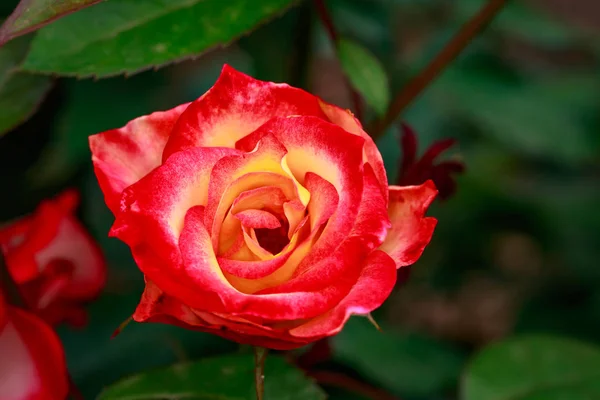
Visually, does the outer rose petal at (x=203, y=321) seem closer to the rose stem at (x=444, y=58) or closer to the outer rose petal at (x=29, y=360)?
the outer rose petal at (x=29, y=360)

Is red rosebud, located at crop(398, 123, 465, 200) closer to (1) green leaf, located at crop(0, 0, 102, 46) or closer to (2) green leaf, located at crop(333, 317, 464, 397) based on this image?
(1) green leaf, located at crop(0, 0, 102, 46)

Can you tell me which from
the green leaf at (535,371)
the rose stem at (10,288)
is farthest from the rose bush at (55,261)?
the green leaf at (535,371)

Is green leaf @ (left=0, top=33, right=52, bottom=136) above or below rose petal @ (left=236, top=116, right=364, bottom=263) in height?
below

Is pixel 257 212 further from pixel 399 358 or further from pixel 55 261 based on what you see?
pixel 399 358

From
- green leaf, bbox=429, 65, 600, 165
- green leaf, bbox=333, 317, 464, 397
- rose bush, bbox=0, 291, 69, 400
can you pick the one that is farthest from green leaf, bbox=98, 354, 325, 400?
green leaf, bbox=429, 65, 600, 165

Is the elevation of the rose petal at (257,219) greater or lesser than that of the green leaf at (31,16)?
lesser

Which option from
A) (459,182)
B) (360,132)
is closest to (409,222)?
(360,132)
